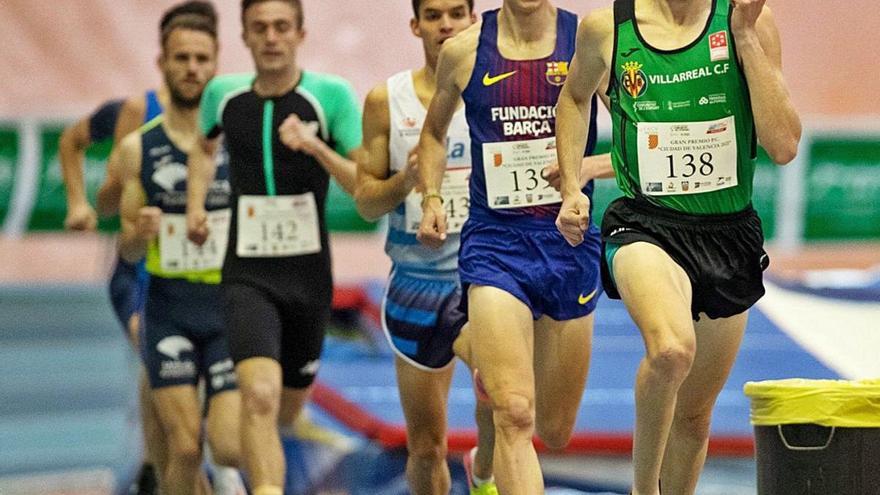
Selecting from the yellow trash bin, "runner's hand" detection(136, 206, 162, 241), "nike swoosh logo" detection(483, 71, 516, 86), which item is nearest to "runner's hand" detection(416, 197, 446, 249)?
"nike swoosh logo" detection(483, 71, 516, 86)

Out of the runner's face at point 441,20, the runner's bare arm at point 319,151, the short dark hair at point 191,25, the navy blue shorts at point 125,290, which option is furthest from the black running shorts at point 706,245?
the navy blue shorts at point 125,290

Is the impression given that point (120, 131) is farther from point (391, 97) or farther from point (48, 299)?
point (48, 299)

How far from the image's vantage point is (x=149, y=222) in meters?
8.15

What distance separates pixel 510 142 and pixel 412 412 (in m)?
1.44

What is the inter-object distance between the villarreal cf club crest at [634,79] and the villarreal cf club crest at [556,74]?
0.62 m

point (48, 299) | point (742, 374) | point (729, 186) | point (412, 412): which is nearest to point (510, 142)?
point (729, 186)

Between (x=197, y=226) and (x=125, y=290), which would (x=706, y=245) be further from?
(x=125, y=290)

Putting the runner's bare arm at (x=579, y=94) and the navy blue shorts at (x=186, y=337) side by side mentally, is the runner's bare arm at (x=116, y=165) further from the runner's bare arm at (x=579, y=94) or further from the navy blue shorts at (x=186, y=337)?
the runner's bare arm at (x=579, y=94)

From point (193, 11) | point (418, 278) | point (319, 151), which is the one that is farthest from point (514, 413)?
point (193, 11)

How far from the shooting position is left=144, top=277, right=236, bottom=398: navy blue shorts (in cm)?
827

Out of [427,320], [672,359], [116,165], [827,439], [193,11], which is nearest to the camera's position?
[672,359]

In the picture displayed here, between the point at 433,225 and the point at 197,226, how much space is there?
1926mm

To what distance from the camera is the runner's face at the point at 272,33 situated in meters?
7.78

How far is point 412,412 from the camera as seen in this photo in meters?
7.22
